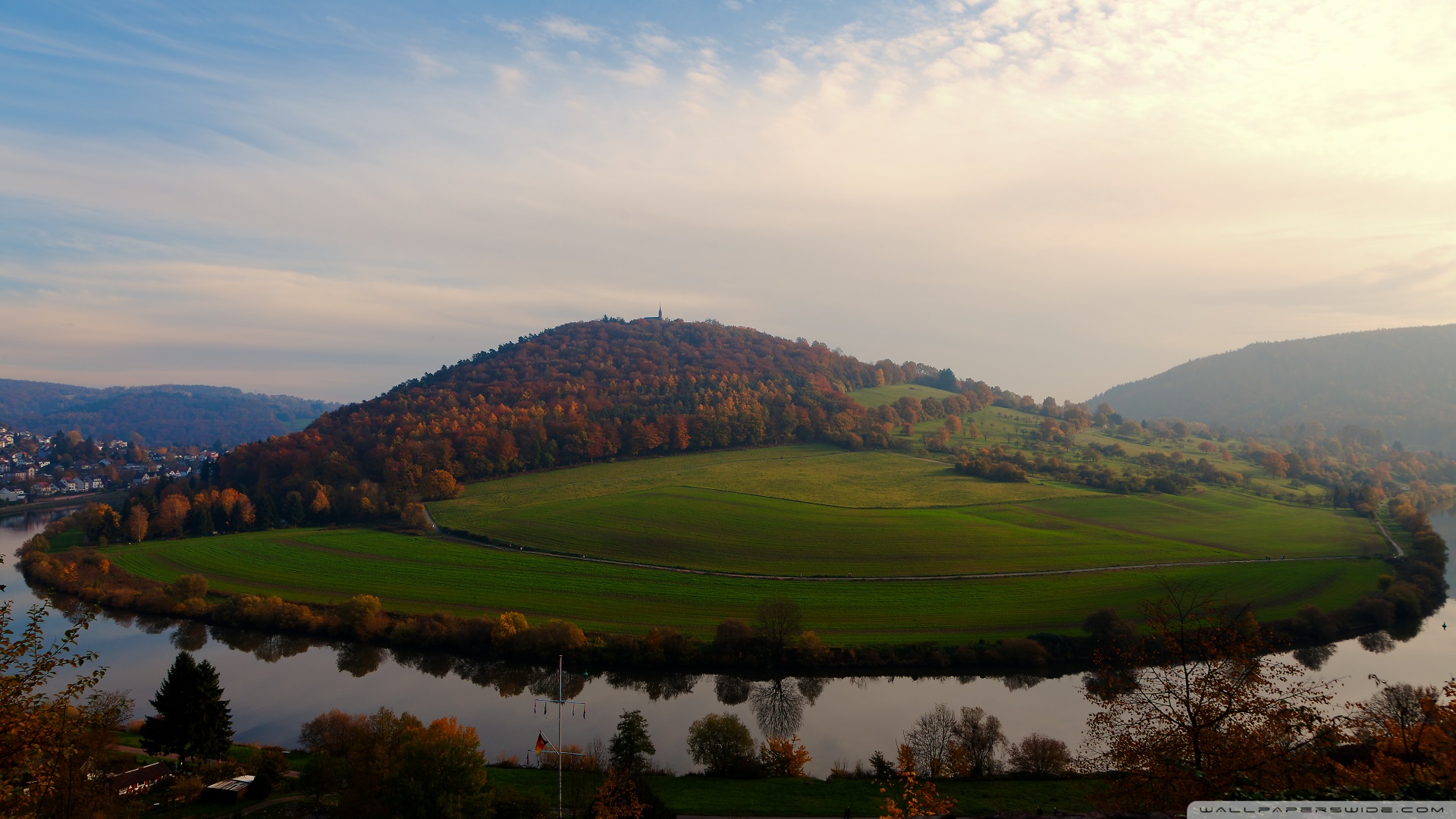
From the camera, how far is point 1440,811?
7387mm

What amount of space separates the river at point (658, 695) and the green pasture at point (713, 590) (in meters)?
4.20

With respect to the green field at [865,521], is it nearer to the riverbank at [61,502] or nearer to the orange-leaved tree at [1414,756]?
the orange-leaved tree at [1414,756]

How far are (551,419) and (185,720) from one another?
199 ft

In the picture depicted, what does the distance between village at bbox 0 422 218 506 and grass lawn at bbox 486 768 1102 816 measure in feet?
325

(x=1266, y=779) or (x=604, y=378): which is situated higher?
(x=604, y=378)

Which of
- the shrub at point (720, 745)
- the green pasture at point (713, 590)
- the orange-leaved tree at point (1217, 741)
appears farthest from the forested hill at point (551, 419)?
the orange-leaved tree at point (1217, 741)

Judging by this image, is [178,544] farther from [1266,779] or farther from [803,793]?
[1266,779]

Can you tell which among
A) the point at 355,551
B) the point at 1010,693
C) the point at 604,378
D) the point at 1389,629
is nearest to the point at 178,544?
the point at 355,551

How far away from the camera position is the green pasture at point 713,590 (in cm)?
4047

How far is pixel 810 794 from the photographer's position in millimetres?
23109

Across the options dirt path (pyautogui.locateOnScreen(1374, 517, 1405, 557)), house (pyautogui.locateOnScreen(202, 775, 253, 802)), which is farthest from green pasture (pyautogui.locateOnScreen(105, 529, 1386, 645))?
house (pyautogui.locateOnScreen(202, 775, 253, 802))

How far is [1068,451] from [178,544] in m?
93.7

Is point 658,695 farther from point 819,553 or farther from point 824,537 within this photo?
point 824,537

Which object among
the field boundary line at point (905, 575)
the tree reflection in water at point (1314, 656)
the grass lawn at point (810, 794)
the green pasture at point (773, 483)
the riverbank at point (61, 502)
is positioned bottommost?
the tree reflection in water at point (1314, 656)
